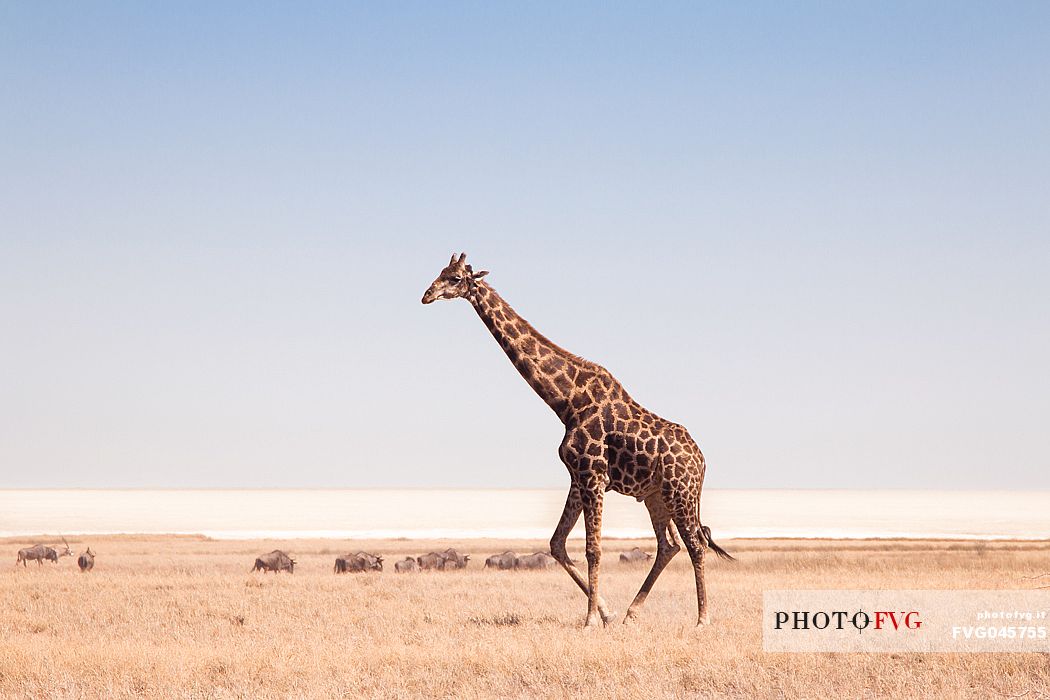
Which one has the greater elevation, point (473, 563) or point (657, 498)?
point (657, 498)

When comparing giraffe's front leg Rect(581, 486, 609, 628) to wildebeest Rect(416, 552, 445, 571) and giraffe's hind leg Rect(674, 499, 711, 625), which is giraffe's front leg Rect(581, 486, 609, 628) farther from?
wildebeest Rect(416, 552, 445, 571)

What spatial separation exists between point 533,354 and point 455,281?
5.81 feet

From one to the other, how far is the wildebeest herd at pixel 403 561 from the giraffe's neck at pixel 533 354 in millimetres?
15279

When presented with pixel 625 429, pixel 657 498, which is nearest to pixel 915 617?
pixel 657 498

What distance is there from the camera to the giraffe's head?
58.9ft

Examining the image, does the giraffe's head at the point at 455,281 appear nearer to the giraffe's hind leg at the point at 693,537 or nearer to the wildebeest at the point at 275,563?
the giraffe's hind leg at the point at 693,537

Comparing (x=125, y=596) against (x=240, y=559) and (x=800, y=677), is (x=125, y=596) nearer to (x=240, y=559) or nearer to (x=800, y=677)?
(x=800, y=677)

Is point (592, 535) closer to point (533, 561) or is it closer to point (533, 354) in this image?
point (533, 354)

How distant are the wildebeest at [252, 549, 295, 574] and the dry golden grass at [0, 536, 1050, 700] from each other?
2.58 meters

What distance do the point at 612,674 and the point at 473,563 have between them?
26965 mm

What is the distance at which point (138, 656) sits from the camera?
14195 millimetres
